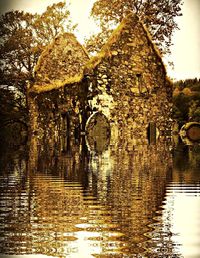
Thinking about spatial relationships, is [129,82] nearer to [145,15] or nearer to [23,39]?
[145,15]

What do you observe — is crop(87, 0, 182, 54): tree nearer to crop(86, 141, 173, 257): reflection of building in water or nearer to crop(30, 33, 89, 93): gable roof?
crop(30, 33, 89, 93): gable roof

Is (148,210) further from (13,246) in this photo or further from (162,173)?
(162,173)

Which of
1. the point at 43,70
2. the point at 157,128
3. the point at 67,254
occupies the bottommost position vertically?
the point at 67,254

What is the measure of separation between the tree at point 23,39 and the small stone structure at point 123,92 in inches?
135

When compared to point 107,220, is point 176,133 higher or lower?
higher

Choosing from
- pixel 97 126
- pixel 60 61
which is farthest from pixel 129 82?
pixel 60 61

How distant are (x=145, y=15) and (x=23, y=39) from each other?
266 cm

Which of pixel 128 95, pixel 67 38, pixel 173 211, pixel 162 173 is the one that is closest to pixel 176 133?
pixel 67 38

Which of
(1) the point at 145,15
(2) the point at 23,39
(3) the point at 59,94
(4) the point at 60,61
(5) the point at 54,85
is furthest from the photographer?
(2) the point at 23,39

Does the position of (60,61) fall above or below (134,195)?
above

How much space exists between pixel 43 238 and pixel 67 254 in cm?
15

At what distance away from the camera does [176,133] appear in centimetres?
1167

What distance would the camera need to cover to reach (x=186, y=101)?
41.4ft

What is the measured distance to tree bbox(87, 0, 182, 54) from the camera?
37.1 feet
